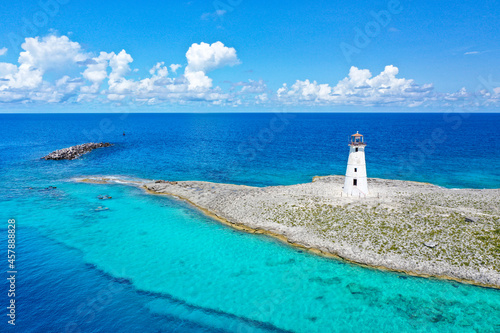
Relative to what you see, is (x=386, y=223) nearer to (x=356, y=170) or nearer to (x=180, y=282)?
(x=356, y=170)

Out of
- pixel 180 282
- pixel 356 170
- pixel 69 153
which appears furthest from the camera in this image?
pixel 69 153

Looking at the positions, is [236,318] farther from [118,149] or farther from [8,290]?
[118,149]

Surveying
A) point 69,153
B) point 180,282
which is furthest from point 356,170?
point 69,153

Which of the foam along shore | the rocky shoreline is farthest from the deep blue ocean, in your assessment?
the rocky shoreline

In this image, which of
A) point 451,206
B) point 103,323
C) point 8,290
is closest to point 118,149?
point 8,290

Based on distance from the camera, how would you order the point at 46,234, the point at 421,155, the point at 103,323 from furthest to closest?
1. the point at 421,155
2. the point at 46,234
3. the point at 103,323
